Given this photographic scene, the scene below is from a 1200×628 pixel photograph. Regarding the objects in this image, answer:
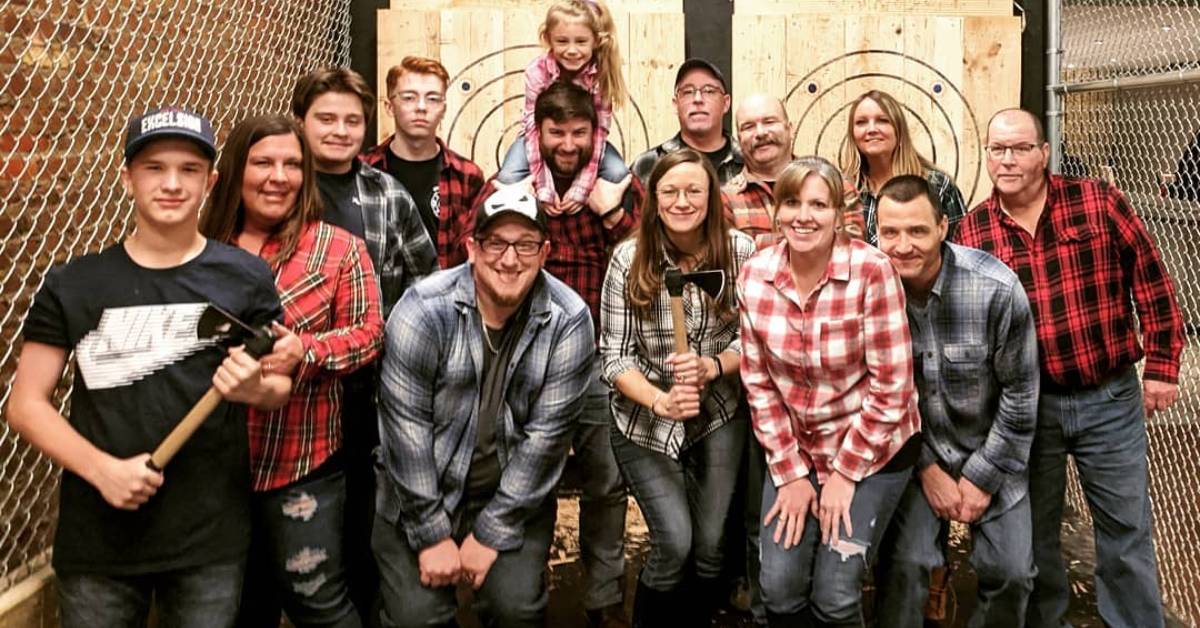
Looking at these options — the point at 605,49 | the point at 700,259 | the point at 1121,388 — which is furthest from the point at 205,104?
the point at 1121,388

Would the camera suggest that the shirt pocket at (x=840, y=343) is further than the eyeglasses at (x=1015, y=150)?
No

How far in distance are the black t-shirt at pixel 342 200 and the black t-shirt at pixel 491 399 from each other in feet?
2.08

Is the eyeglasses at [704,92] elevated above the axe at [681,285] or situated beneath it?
elevated above

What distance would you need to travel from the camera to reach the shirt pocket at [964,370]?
3.09 meters

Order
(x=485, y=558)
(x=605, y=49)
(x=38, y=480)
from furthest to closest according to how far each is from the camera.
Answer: (x=605, y=49) → (x=38, y=480) → (x=485, y=558)

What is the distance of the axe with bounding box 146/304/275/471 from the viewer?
7.63ft

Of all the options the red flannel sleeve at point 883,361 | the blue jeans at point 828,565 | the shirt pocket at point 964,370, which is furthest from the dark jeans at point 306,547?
the shirt pocket at point 964,370

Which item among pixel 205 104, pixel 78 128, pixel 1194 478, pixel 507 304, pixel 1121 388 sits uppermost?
pixel 205 104

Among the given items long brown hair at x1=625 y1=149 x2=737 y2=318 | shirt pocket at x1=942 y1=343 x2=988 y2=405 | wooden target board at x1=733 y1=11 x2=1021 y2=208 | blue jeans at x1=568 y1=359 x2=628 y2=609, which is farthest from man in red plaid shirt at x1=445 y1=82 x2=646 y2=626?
wooden target board at x1=733 y1=11 x2=1021 y2=208

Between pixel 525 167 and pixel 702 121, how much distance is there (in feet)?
2.64

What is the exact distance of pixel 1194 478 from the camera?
541cm

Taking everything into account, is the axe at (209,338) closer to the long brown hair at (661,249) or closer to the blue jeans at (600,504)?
the long brown hair at (661,249)

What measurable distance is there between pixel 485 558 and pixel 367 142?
3.48 m

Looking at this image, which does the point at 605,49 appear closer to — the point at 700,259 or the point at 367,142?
the point at 700,259
